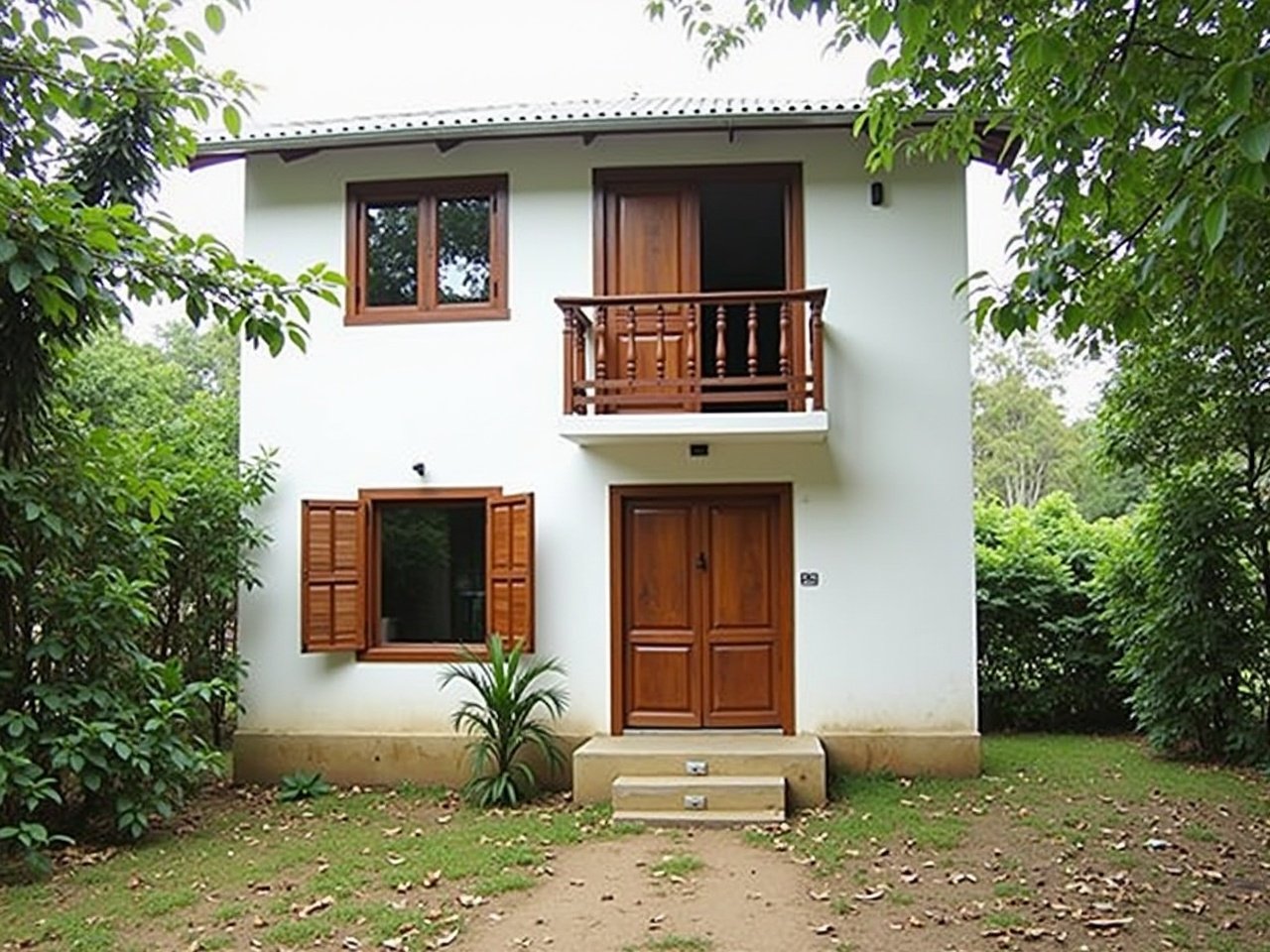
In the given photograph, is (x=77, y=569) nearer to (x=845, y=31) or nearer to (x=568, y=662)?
(x=568, y=662)

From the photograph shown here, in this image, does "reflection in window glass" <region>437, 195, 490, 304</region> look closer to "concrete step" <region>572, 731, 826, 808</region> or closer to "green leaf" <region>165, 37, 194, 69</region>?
"concrete step" <region>572, 731, 826, 808</region>

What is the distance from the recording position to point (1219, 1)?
3848 mm

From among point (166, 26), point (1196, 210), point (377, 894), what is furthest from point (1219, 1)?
point (377, 894)

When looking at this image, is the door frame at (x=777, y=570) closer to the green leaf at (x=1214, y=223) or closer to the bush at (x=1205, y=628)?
the bush at (x=1205, y=628)

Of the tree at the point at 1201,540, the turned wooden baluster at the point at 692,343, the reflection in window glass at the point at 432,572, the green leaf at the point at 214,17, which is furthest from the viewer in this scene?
the reflection in window glass at the point at 432,572

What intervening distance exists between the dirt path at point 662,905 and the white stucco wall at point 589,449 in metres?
2.35

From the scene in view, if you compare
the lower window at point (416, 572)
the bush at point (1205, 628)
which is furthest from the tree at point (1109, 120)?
the lower window at point (416, 572)

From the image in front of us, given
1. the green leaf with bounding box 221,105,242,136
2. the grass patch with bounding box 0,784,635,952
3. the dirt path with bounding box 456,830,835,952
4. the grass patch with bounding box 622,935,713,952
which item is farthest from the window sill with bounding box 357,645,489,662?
the green leaf with bounding box 221,105,242,136

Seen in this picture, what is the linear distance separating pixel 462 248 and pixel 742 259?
12.3 feet

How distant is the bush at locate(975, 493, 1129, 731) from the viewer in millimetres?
11312

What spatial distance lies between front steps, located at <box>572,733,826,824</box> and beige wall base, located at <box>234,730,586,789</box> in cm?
71

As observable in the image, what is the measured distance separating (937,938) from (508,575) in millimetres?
4656

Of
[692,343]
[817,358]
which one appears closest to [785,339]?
[817,358]

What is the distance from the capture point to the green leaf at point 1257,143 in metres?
2.78
